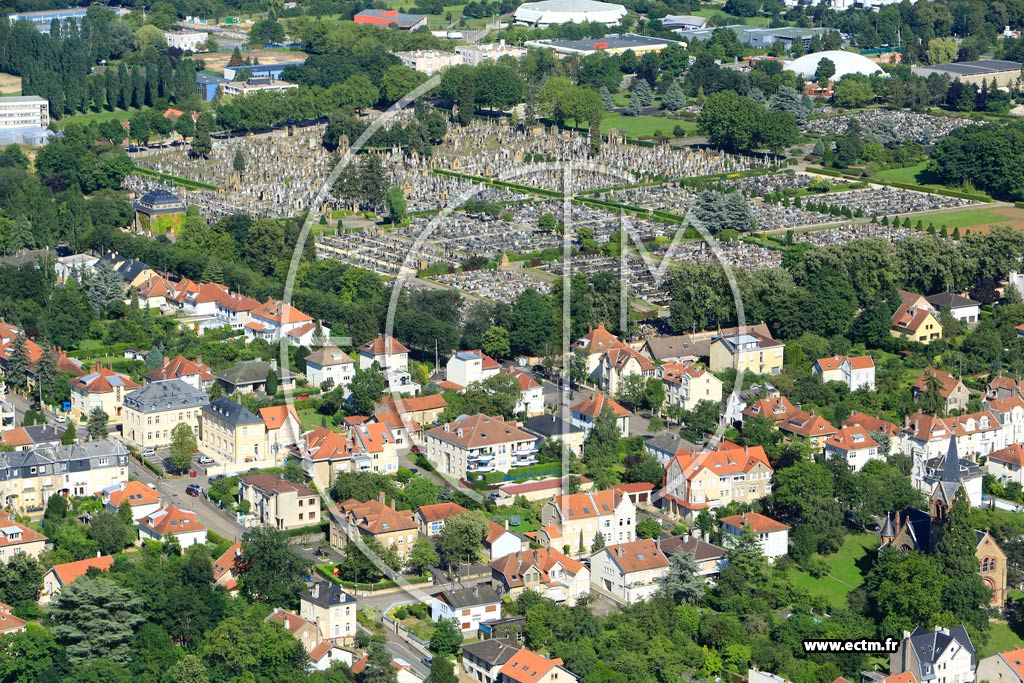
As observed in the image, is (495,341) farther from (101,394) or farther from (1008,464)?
(1008,464)

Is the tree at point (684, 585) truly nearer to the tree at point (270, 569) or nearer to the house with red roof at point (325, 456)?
the tree at point (270, 569)

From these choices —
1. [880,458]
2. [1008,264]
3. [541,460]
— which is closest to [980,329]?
[1008,264]

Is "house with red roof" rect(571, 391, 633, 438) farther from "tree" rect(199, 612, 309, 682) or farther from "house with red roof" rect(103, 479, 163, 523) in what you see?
"tree" rect(199, 612, 309, 682)

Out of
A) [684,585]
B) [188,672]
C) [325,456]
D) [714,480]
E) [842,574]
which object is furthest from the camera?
[325,456]

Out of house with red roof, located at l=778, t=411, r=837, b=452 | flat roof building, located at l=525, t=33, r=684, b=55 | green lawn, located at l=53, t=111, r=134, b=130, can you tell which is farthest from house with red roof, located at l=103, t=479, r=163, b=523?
flat roof building, located at l=525, t=33, r=684, b=55

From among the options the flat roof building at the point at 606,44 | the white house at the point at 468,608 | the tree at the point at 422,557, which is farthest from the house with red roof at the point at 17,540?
the flat roof building at the point at 606,44

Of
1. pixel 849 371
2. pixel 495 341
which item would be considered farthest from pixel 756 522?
pixel 495 341
